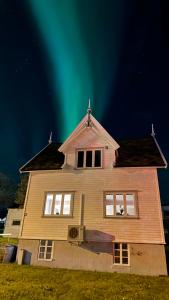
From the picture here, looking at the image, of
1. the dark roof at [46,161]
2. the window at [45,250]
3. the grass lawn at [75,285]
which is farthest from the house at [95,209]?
the grass lawn at [75,285]

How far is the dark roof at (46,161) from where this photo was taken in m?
22.3

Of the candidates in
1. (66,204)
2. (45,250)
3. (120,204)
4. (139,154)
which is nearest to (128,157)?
(139,154)

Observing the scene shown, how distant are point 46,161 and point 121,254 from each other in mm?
11407

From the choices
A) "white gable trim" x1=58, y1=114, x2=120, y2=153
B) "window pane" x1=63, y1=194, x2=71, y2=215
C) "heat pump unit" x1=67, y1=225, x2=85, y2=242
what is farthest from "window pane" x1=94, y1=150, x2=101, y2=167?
"heat pump unit" x1=67, y1=225, x2=85, y2=242

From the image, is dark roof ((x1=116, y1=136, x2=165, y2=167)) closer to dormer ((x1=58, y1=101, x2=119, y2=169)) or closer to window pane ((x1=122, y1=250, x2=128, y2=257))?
dormer ((x1=58, y1=101, x2=119, y2=169))

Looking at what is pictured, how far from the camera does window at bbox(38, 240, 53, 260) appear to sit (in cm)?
1902

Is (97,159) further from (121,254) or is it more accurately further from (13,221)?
(13,221)

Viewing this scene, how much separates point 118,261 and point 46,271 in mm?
5513

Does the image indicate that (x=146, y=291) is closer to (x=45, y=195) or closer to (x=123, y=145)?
(x=45, y=195)

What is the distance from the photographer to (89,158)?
21688mm

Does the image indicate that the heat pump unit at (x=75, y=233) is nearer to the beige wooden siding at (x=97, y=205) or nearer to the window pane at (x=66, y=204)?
the beige wooden siding at (x=97, y=205)

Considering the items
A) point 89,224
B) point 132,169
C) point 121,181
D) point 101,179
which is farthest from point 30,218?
point 132,169

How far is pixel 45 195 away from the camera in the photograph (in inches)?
829

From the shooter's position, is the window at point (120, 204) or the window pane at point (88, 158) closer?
the window at point (120, 204)
